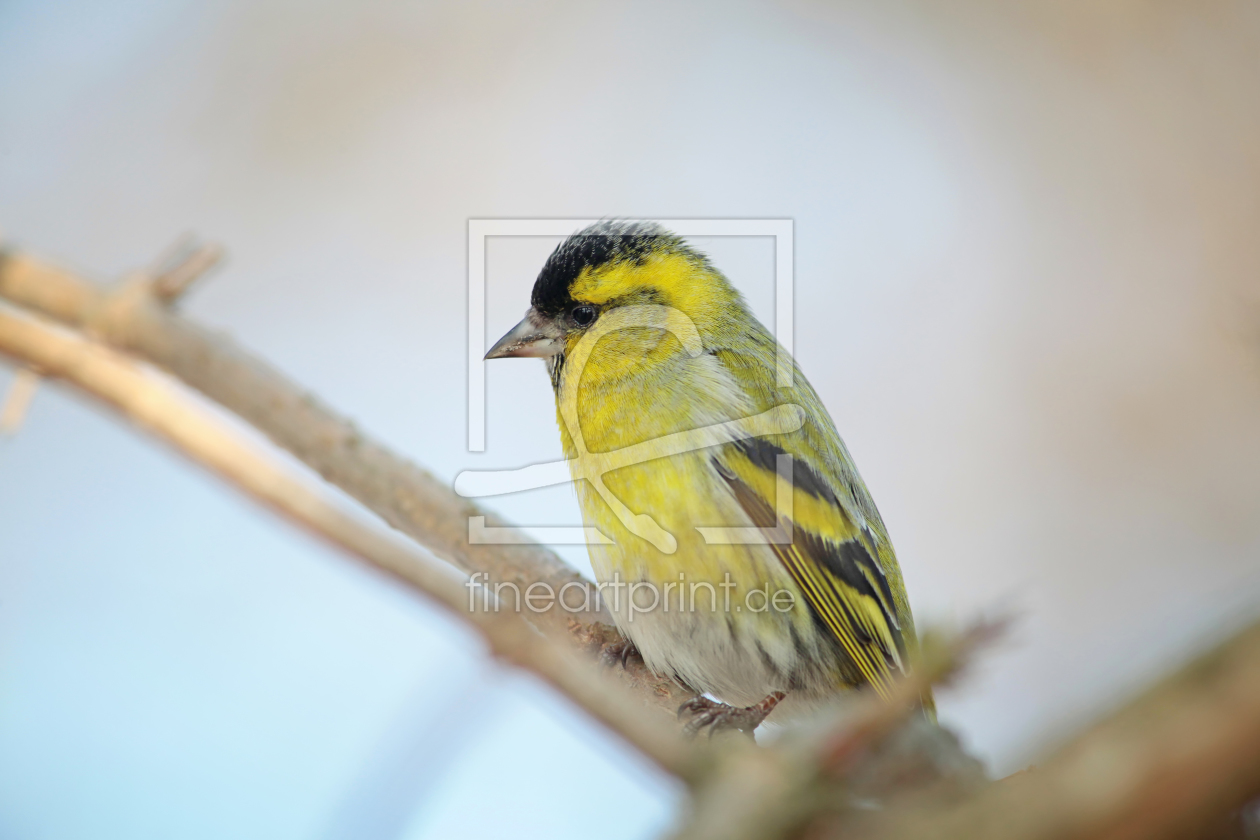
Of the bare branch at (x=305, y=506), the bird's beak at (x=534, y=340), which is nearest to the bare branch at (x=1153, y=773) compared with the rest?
the bare branch at (x=305, y=506)

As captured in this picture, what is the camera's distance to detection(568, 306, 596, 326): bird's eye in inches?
66.0

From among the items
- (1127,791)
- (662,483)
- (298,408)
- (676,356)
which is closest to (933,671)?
(1127,791)

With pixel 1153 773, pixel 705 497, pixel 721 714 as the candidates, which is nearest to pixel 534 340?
pixel 705 497

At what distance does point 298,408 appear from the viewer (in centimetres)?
101

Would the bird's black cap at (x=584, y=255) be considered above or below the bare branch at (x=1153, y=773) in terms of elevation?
above

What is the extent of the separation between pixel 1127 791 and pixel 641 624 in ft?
3.86

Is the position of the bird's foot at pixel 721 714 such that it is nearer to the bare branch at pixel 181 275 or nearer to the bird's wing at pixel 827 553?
the bird's wing at pixel 827 553

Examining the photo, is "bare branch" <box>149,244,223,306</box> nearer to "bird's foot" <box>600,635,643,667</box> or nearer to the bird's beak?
the bird's beak

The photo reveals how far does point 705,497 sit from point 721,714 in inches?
13.4

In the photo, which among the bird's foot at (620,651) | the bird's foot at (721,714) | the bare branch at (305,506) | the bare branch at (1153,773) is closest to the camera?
the bare branch at (1153,773)

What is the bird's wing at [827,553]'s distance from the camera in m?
1.47

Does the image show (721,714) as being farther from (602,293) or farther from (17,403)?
(17,403)

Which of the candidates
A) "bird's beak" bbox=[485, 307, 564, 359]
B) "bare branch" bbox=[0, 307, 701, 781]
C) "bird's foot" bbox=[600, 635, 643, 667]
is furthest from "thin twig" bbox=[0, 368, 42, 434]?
"bird's foot" bbox=[600, 635, 643, 667]

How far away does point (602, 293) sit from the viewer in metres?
1.67
